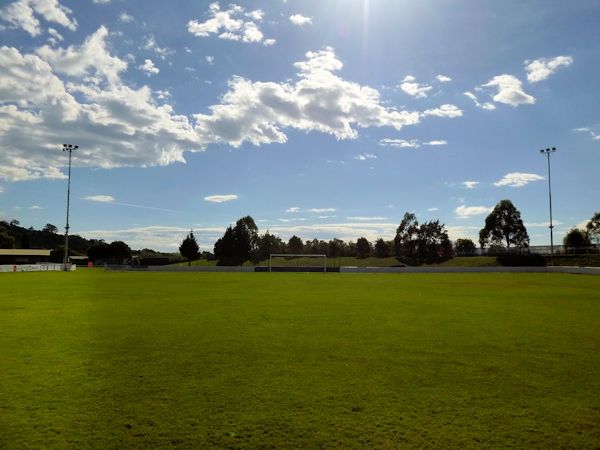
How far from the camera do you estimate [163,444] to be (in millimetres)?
4969

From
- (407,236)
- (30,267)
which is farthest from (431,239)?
(30,267)

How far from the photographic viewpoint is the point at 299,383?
7.18 m

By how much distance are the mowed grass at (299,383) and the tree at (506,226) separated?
101 meters

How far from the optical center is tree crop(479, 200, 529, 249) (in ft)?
348

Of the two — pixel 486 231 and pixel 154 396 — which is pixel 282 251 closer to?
pixel 486 231

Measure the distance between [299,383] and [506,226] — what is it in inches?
4382

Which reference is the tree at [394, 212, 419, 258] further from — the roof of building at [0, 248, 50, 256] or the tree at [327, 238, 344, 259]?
the roof of building at [0, 248, 50, 256]

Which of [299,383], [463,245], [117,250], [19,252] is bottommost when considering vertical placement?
[299,383]

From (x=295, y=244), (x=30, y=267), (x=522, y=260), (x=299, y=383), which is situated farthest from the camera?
(x=295, y=244)

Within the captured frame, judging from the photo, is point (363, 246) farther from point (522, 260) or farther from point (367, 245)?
point (522, 260)

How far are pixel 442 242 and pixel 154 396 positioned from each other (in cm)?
11327

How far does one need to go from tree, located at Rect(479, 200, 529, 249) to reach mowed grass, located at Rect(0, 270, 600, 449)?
333ft

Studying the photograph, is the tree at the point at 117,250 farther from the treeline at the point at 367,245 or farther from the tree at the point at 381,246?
the tree at the point at 381,246

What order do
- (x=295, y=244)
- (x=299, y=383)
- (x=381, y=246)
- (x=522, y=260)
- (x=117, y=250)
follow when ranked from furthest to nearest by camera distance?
(x=295, y=244) → (x=117, y=250) → (x=381, y=246) → (x=522, y=260) → (x=299, y=383)
